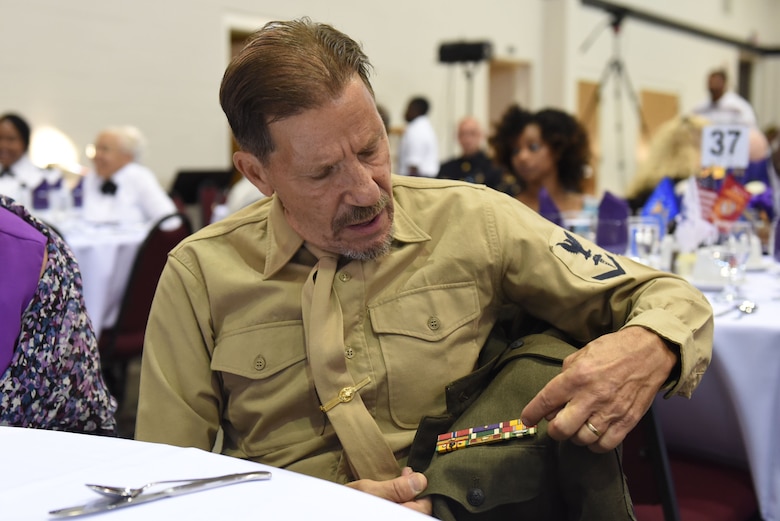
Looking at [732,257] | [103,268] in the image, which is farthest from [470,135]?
[732,257]

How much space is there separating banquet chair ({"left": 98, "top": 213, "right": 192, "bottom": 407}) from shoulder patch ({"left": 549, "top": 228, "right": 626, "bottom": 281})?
2.08 m

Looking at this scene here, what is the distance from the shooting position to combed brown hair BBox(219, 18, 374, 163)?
3.67ft

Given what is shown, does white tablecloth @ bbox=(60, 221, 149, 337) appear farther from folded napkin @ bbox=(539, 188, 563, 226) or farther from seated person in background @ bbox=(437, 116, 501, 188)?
seated person in background @ bbox=(437, 116, 501, 188)

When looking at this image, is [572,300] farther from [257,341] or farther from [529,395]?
[257,341]

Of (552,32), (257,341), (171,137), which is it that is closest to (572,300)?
(257,341)

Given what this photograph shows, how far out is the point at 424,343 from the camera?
1.22 m

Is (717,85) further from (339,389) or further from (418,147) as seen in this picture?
(339,389)

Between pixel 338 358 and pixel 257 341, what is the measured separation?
130 millimetres

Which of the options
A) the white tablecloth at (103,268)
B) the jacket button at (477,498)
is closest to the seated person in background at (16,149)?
the white tablecloth at (103,268)

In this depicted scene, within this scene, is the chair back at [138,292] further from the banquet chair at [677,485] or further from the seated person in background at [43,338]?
the banquet chair at [677,485]

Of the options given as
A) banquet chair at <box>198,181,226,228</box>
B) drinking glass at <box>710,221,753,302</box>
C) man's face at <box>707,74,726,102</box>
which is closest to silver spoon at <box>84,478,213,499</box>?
drinking glass at <box>710,221,753,302</box>

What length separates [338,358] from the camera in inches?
46.6

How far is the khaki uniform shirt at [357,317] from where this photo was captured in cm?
121

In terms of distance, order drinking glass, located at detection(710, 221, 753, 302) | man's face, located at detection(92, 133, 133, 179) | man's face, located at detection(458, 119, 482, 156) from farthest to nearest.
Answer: man's face, located at detection(458, 119, 482, 156), man's face, located at detection(92, 133, 133, 179), drinking glass, located at detection(710, 221, 753, 302)
